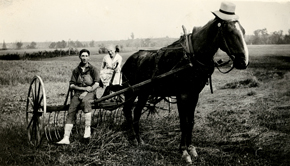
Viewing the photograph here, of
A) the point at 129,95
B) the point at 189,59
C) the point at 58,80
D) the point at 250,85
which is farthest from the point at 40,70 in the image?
the point at 250,85

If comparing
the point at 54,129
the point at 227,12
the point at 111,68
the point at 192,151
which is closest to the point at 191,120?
the point at 192,151

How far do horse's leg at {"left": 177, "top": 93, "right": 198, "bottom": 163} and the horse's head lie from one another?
3.05ft

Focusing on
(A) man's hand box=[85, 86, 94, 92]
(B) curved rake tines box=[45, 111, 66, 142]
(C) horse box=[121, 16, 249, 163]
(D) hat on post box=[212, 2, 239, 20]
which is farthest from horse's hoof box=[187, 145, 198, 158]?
(B) curved rake tines box=[45, 111, 66, 142]

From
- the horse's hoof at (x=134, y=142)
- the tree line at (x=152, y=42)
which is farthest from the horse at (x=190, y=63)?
the tree line at (x=152, y=42)

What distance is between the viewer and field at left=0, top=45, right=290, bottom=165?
14.2ft

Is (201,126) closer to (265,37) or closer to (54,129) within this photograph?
(265,37)

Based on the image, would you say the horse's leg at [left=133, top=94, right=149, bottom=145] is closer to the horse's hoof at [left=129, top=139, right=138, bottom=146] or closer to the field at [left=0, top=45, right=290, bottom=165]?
the horse's hoof at [left=129, top=139, right=138, bottom=146]

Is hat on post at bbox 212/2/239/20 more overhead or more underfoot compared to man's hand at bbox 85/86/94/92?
more overhead

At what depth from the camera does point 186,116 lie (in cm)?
425

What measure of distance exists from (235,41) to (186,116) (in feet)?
4.64

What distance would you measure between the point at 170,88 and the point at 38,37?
11.0 ft

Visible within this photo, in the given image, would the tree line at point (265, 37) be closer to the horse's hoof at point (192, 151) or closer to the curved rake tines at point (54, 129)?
the horse's hoof at point (192, 151)

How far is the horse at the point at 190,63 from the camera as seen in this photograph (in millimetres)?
3627

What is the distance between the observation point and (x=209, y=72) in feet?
13.2
